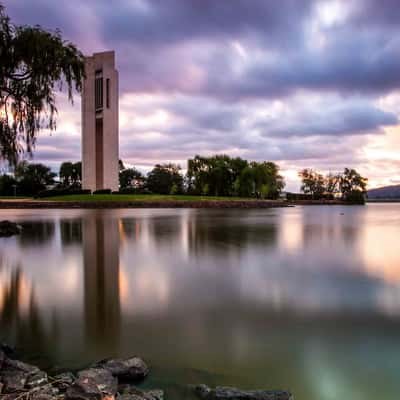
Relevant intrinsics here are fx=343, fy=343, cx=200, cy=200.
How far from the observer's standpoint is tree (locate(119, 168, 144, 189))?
100 meters

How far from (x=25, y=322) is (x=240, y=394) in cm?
333

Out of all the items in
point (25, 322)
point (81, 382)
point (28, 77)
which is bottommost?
point (25, 322)

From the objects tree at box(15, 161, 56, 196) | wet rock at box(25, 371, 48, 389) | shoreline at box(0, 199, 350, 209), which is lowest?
wet rock at box(25, 371, 48, 389)

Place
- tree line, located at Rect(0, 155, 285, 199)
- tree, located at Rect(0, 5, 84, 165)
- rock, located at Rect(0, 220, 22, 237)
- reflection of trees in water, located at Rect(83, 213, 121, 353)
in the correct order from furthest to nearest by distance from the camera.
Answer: tree line, located at Rect(0, 155, 285, 199)
rock, located at Rect(0, 220, 22, 237)
tree, located at Rect(0, 5, 84, 165)
reflection of trees in water, located at Rect(83, 213, 121, 353)

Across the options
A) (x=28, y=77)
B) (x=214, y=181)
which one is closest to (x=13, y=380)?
(x=28, y=77)

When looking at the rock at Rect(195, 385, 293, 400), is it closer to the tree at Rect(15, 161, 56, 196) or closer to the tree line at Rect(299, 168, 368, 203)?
the tree at Rect(15, 161, 56, 196)

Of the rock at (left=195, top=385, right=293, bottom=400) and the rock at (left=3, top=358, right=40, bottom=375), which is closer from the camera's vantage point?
the rock at (left=195, top=385, right=293, bottom=400)

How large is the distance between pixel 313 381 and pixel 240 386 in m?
0.69

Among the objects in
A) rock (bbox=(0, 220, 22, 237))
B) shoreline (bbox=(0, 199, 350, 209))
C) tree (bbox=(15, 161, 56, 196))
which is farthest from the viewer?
tree (bbox=(15, 161, 56, 196))

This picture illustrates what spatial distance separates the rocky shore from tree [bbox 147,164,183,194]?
8940 cm

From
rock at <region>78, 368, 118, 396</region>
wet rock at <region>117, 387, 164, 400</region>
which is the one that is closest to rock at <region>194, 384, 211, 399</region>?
wet rock at <region>117, 387, 164, 400</region>

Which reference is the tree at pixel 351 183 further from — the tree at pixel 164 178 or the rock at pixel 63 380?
the rock at pixel 63 380

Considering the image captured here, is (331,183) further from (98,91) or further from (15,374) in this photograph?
(15,374)

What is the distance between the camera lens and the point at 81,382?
109 inches
